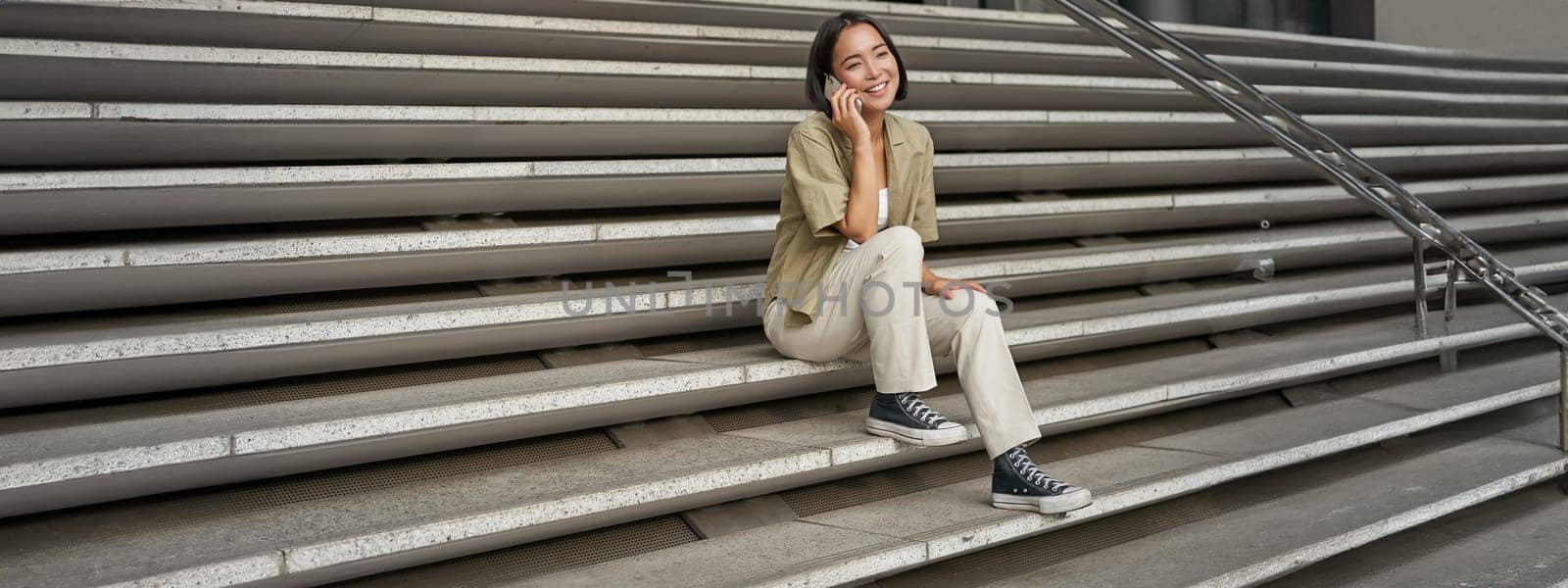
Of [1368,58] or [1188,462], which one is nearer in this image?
[1188,462]

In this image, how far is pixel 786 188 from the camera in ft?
9.11

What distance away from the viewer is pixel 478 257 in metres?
2.88

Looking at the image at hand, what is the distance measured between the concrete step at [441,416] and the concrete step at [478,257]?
0.82ft

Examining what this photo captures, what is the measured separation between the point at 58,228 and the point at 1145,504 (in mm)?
2312

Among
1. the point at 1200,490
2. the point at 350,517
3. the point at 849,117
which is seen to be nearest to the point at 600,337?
the point at 849,117

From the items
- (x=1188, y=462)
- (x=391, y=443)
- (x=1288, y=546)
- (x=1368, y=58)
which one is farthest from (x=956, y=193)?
(x=1368, y=58)

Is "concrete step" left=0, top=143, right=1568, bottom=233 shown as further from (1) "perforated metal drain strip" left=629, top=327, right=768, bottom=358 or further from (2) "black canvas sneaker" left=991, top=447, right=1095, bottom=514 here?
(2) "black canvas sneaker" left=991, top=447, right=1095, bottom=514

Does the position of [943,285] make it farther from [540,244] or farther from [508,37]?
[508,37]

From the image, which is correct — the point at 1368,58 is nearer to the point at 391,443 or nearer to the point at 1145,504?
the point at 1145,504

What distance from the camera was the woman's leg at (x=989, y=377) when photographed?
2.52m

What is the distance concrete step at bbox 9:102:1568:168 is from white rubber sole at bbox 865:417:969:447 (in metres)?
1.23

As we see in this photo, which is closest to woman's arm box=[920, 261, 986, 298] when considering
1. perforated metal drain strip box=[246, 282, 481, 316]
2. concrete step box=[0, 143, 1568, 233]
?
concrete step box=[0, 143, 1568, 233]

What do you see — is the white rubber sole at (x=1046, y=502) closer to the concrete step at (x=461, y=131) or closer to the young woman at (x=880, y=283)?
the young woman at (x=880, y=283)

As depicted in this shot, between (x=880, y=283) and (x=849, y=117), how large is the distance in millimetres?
377
